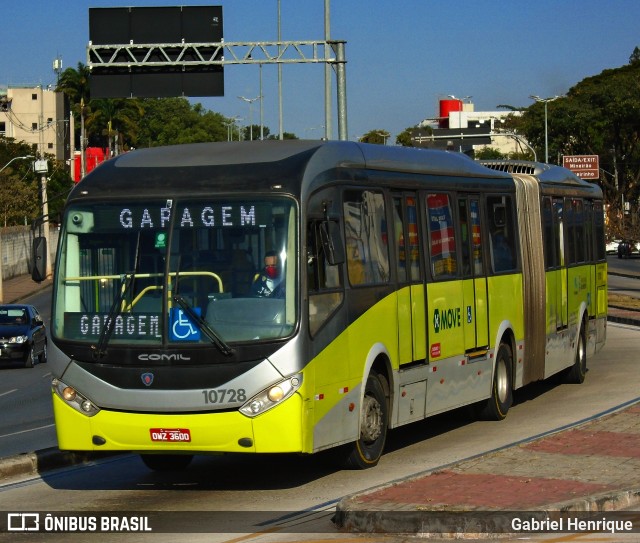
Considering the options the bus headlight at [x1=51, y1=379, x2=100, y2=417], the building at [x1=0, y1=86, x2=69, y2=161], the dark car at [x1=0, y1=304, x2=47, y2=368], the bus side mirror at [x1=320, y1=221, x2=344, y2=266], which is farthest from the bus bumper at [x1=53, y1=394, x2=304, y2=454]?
the building at [x1=0, y1=86, x2=69, y2=161]

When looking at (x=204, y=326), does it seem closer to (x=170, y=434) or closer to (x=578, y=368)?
(x=170, y=434)

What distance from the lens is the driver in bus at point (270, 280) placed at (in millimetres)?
11625

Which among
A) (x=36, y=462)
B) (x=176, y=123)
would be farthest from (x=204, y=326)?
(x=176, y=123)

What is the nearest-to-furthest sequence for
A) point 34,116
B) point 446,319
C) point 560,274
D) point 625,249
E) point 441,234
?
point 446,319, point 441,234, point 560,274, point 625,249, point 34,116

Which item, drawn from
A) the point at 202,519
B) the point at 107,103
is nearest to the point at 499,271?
the point at 202,519

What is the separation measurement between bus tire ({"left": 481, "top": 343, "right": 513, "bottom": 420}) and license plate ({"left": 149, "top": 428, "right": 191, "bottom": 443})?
645cm

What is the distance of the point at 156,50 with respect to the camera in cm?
3628

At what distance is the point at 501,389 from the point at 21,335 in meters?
18.5

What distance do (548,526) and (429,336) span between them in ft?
17.8

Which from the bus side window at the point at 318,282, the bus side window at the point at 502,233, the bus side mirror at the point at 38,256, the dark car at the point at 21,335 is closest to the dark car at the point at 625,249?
the dark car at the point at 21,335

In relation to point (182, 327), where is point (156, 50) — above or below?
above

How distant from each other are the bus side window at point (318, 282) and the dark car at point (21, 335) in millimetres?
22176

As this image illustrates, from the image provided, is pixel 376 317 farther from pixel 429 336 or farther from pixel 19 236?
pixel 19 236

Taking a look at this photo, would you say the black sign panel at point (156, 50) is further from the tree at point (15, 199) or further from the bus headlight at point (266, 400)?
the tree at point (15, 199)
